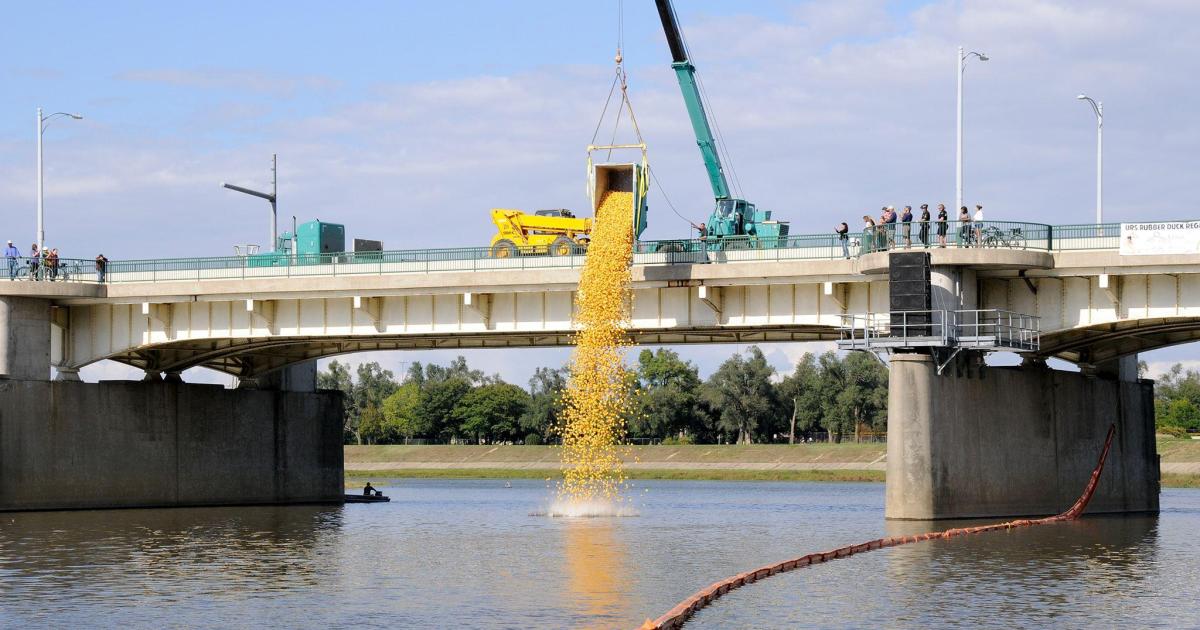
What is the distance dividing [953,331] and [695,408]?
103 metres

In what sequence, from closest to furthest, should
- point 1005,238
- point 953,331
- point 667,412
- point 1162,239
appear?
point 1162,239
point 953,331
point 1005,238
point 667,412

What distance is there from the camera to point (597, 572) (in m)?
36.5

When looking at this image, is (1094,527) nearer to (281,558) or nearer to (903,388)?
(903,388)

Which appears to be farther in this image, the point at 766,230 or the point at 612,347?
the point at 766,230

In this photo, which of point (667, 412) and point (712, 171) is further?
point (667, 412)

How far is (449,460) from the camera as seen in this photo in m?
141

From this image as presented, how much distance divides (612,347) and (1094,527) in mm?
16219

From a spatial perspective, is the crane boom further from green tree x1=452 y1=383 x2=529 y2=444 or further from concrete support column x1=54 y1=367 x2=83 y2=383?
green tree x1=452 y1=383 x2=529 y2=444

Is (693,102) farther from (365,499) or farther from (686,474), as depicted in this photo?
(686,474)

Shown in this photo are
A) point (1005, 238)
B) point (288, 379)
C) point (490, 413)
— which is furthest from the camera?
point (490, 413)

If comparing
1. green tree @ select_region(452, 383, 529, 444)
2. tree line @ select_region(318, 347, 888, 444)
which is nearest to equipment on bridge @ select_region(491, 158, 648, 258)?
tree line @ select_region(318, 347, 888, 444)

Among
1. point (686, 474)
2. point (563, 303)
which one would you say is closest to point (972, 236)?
point (563, 303)

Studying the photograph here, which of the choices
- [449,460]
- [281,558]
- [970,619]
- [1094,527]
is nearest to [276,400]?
[281,558]

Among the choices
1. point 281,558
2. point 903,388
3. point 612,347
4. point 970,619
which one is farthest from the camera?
point 612,347
